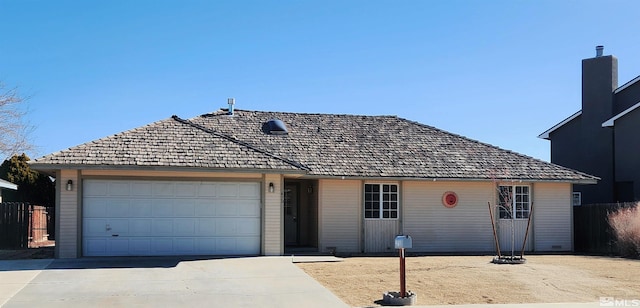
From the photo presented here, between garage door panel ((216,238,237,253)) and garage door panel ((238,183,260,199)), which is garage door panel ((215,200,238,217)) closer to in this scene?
garage door panel ((238,183,260,199))

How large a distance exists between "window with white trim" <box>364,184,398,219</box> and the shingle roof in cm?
72

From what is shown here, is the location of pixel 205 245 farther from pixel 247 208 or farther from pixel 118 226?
pixel 118 226

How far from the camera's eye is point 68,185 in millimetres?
17625

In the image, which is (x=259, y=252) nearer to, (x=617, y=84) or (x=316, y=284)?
(x=316, y=284)

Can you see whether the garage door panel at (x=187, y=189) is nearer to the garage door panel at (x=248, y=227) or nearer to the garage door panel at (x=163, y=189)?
the garage door panel at (x=163, y=189)

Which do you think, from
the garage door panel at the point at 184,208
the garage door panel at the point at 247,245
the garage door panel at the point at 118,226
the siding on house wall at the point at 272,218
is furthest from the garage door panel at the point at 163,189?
the siding on house wall at the point at 272,218

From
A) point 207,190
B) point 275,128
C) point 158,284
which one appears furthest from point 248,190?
point 158,284

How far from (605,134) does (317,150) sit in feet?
45.3

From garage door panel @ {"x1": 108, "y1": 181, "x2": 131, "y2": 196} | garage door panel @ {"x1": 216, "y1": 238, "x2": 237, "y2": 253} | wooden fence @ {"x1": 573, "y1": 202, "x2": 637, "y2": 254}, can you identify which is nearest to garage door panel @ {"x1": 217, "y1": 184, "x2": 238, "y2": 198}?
garage door panel @ {"x1": 216, "y1": 238, "x2": 237, "y2": 253}

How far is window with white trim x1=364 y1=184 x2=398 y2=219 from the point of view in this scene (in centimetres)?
2172

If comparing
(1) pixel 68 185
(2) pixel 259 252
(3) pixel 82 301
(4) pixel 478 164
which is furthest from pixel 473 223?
(3) pixel 82 301

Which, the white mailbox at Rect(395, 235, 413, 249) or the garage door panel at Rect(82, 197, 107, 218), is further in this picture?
the garage door panel at Rect(82, 197, 107, 218)
